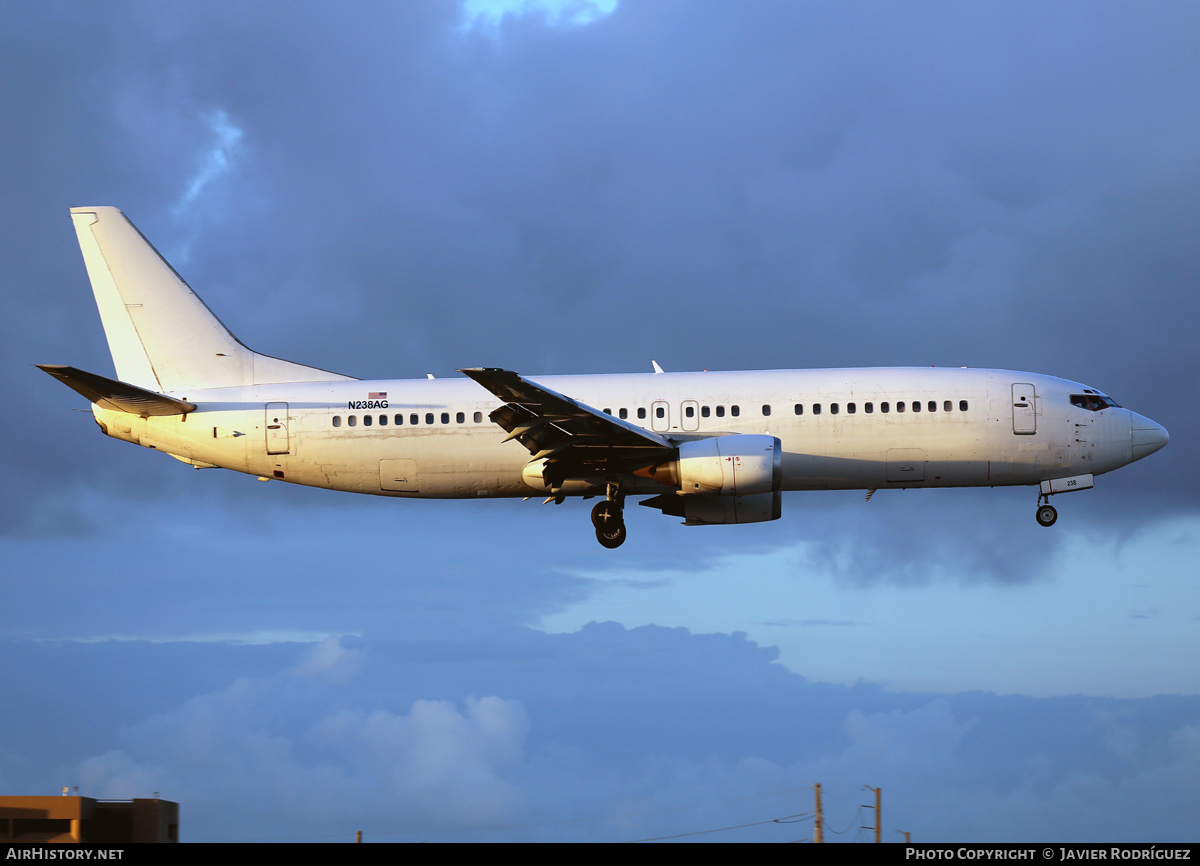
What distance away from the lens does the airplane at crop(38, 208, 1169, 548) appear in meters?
32.7

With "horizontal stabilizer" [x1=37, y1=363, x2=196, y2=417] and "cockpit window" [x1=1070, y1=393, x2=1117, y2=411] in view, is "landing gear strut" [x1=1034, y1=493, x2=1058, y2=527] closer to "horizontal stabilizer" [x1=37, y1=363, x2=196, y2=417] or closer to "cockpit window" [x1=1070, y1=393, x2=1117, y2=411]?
"cockpit window" [x1=1070, y1=393, x2=1117, y2=411]

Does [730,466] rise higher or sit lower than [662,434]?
lower

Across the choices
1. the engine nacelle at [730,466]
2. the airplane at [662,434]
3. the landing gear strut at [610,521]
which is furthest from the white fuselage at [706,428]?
the engine nacelle at [730,466]

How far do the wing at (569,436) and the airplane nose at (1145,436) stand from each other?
44.1 ft

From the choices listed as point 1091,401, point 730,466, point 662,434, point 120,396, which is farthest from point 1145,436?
point 120,396

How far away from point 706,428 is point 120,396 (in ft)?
54.7

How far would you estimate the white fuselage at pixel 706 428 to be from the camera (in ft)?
109

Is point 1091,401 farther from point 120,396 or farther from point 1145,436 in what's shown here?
point 120,396

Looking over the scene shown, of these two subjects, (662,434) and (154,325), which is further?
(154,325)

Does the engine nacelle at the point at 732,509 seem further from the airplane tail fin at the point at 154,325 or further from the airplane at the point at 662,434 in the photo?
the airplane tail fin at the point at 154,325

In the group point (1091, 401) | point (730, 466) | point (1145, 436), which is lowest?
point (730, 466)

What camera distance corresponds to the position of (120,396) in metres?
34.3
